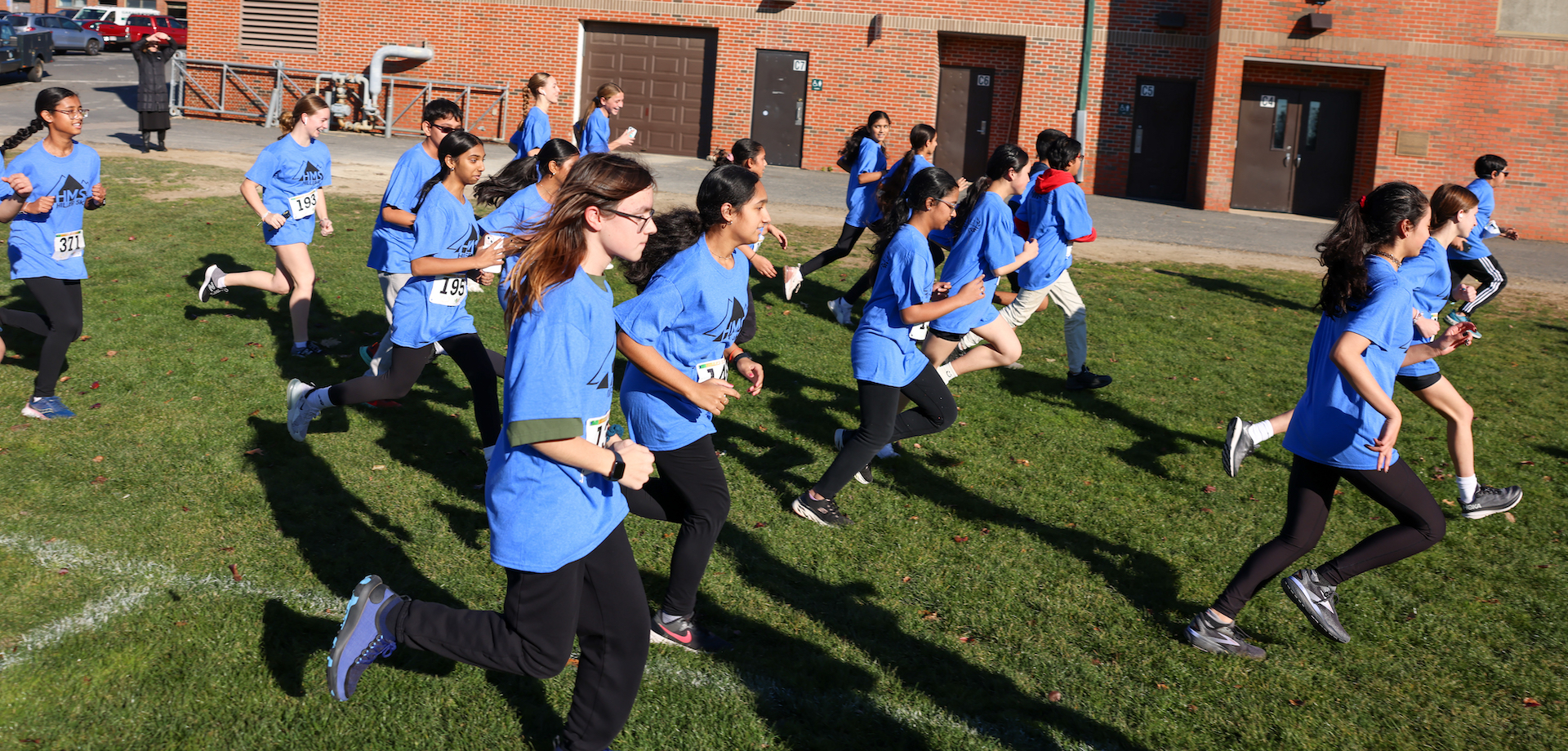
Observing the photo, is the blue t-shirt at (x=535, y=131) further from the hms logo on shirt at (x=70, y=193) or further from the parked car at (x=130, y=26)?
the parked car at (x=130, y=26)

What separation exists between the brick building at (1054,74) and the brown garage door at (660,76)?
4 centimetres

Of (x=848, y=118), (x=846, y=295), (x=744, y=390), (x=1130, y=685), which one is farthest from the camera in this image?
(x=848, y=118)

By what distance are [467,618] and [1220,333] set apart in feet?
28.5

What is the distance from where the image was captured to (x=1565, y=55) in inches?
787

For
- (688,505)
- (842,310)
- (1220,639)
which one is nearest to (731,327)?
(688,505)

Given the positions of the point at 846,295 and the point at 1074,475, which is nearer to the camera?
the point at 1074,475

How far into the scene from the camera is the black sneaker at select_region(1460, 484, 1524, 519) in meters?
5.50

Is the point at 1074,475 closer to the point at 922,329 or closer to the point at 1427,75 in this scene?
the point at 922,329

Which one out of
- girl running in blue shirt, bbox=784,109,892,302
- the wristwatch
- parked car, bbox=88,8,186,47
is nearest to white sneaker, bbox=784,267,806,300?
girl running in blue shirt, bbox=784,109,892,302

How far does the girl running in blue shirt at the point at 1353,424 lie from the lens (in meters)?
3.86

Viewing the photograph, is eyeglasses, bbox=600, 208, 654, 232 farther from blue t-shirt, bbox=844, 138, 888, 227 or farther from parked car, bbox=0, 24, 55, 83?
parked car, bbox=0, 24, 55, 83

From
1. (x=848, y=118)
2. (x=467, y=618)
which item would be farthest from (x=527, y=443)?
(x=848, y=118)

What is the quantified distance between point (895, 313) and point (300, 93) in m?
23.2

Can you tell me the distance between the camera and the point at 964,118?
23750 millimetres
